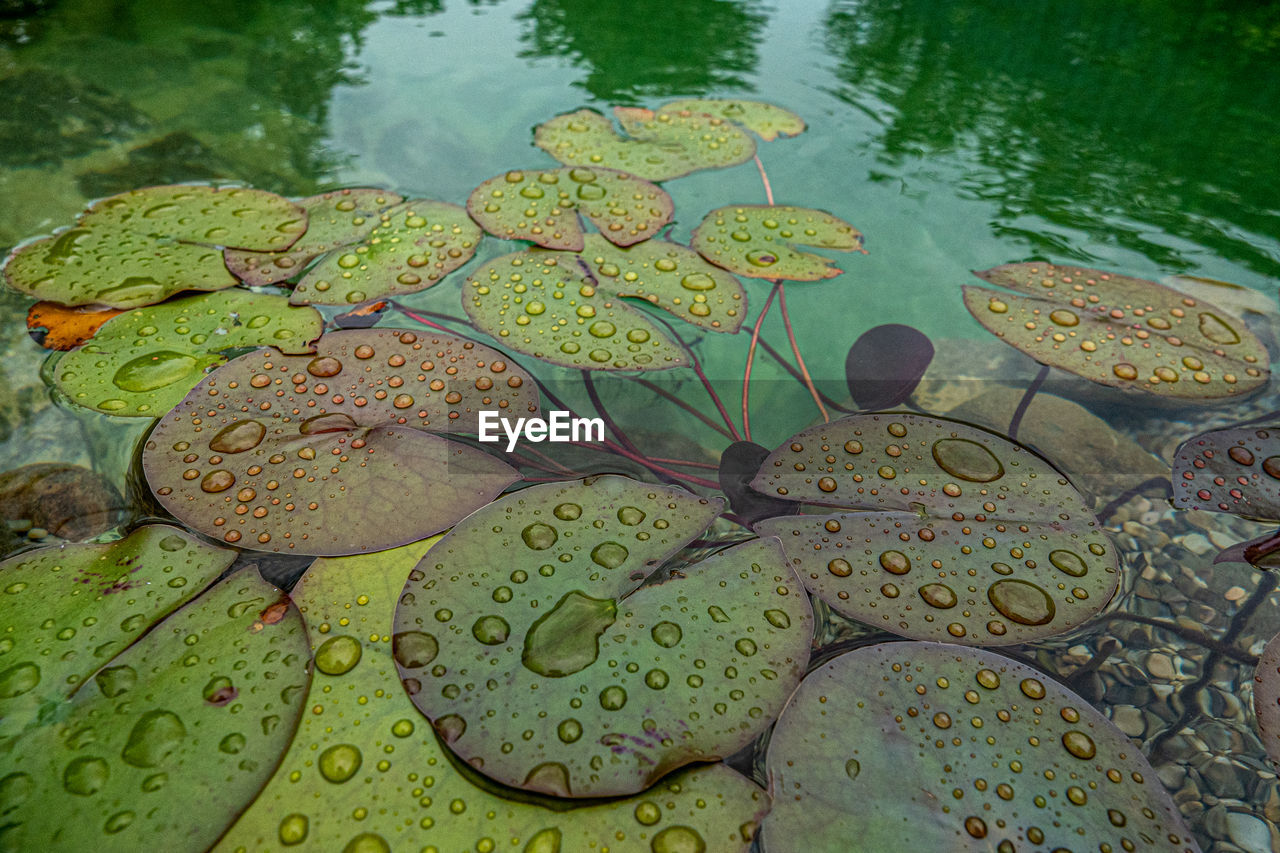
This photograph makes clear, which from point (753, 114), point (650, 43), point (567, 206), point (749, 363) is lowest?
point (749, 363)

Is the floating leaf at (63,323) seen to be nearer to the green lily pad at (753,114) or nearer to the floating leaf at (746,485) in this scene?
the floating leaf at (746,485)

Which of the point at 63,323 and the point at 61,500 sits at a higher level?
the point at 63,323

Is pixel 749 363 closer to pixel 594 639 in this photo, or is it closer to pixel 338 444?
pixel 594 639

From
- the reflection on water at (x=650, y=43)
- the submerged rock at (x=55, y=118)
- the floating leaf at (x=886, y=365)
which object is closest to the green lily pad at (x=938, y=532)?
the floating leaf at (x=886, y=365)

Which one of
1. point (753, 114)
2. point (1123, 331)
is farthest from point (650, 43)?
point (1123, 331)

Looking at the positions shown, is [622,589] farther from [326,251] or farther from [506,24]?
[506,24]

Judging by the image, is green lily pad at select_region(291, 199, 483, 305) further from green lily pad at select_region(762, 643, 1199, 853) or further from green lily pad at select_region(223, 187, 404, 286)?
green lily pad at select_region(762, 643, 1199, 853)

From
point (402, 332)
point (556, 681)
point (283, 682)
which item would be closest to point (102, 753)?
point (283, 682)
